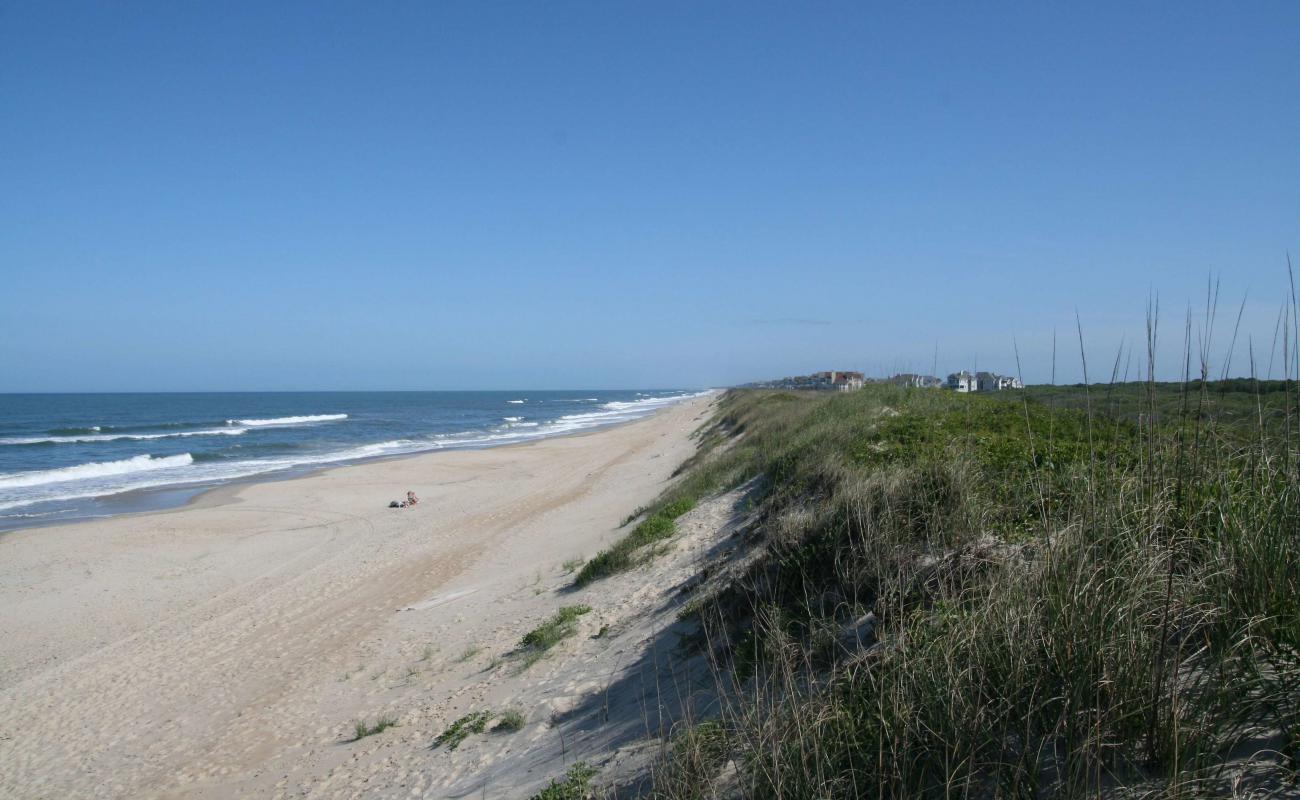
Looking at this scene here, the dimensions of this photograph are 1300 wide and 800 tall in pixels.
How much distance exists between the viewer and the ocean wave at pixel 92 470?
31.3m

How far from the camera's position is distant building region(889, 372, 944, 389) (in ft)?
55.7

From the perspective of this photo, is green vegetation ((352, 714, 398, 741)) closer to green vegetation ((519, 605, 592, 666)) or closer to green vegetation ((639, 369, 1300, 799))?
green vegetation ((519, 605, 592, 666))

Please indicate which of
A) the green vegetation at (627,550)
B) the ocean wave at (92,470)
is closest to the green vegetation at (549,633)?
the green vegetation at (627,550)

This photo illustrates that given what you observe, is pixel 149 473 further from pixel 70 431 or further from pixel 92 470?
pixel 70 431

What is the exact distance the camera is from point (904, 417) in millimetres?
11508

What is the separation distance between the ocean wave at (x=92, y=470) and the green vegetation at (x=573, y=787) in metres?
35.1

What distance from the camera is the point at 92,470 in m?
34.2

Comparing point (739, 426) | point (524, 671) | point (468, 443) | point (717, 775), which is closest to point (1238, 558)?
point (717, 775)

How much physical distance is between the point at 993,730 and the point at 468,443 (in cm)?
4751

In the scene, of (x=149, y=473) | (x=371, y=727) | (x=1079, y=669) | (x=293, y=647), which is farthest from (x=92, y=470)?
(x=1079, y=669)

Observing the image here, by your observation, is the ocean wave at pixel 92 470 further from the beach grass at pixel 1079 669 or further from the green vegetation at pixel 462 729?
the beach grass at pixel 1079 669

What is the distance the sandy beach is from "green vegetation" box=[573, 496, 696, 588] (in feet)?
1.60

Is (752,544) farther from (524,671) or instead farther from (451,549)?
(451,549)

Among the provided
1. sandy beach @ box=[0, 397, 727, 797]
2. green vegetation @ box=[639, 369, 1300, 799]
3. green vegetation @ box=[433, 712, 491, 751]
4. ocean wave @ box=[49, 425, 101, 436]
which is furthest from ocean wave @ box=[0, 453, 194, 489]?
green vegetation @ box=[639, 369, 1300, 799]
